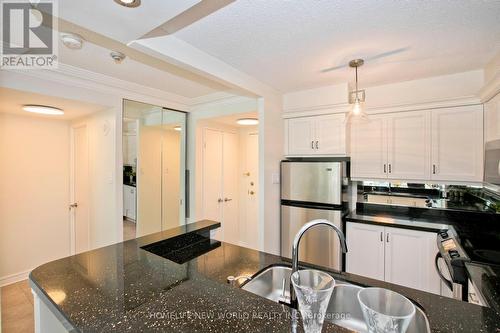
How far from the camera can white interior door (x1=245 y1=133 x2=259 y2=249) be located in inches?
167

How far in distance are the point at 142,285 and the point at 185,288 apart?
0.20 m

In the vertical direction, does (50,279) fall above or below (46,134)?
below

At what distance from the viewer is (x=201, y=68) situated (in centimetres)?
204

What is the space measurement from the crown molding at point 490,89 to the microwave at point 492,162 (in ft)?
1.37

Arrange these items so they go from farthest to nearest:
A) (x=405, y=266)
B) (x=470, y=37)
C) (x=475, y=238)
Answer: (x=405, y=266) → (x=475, y=238) → (x=470, y=37)

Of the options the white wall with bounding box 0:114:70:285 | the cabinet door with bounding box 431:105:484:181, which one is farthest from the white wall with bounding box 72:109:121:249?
the cabinet door with bounding box 431:105:484:181

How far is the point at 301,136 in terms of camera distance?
10.2 ft

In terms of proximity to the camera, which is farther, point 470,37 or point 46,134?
point 46,134

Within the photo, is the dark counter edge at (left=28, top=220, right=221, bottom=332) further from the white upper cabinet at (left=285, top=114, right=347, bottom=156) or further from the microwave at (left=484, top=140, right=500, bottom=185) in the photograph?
the microwave at (left=484, top=140, right=500, bottom=185)

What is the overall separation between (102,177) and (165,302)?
8.55ft

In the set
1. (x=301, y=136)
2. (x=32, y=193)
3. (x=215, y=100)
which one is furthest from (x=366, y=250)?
(x=32, y=193)

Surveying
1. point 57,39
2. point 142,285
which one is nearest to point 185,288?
point 142,285

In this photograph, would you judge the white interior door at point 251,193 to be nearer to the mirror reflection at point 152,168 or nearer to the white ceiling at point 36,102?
the mirror reflection at point 152,168

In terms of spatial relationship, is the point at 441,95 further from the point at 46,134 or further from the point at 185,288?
the point at 46,134
